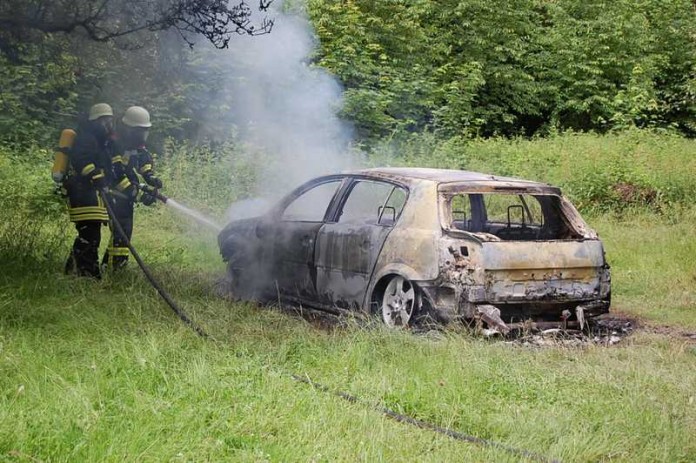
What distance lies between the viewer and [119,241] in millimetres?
8359

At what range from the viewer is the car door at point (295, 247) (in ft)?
24.2

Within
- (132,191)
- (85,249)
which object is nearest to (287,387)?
(85,249)

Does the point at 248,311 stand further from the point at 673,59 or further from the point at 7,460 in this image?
the point at 673,59

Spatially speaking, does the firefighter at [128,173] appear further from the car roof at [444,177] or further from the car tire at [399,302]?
the car tire at [399,302]

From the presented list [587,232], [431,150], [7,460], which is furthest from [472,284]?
[431,150]

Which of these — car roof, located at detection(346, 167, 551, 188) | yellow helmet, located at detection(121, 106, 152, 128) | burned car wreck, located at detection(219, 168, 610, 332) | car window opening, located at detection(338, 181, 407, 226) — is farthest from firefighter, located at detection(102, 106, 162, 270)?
car roof, located at detection(346, 167, 551, 188)

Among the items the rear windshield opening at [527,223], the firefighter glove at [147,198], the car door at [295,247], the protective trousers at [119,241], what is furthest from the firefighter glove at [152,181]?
the rear windshield opening at [527,223]

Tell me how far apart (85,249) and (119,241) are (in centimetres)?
44

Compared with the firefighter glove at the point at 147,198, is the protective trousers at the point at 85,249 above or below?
below

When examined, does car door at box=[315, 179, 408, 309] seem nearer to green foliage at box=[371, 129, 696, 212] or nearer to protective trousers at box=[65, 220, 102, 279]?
protective trousers at box=[65, 220, 102, 279]

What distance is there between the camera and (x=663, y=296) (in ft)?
28.4

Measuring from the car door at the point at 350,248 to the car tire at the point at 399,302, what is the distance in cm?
25

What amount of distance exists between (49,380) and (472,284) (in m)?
3.00

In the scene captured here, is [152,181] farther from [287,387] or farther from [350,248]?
[287,387]
